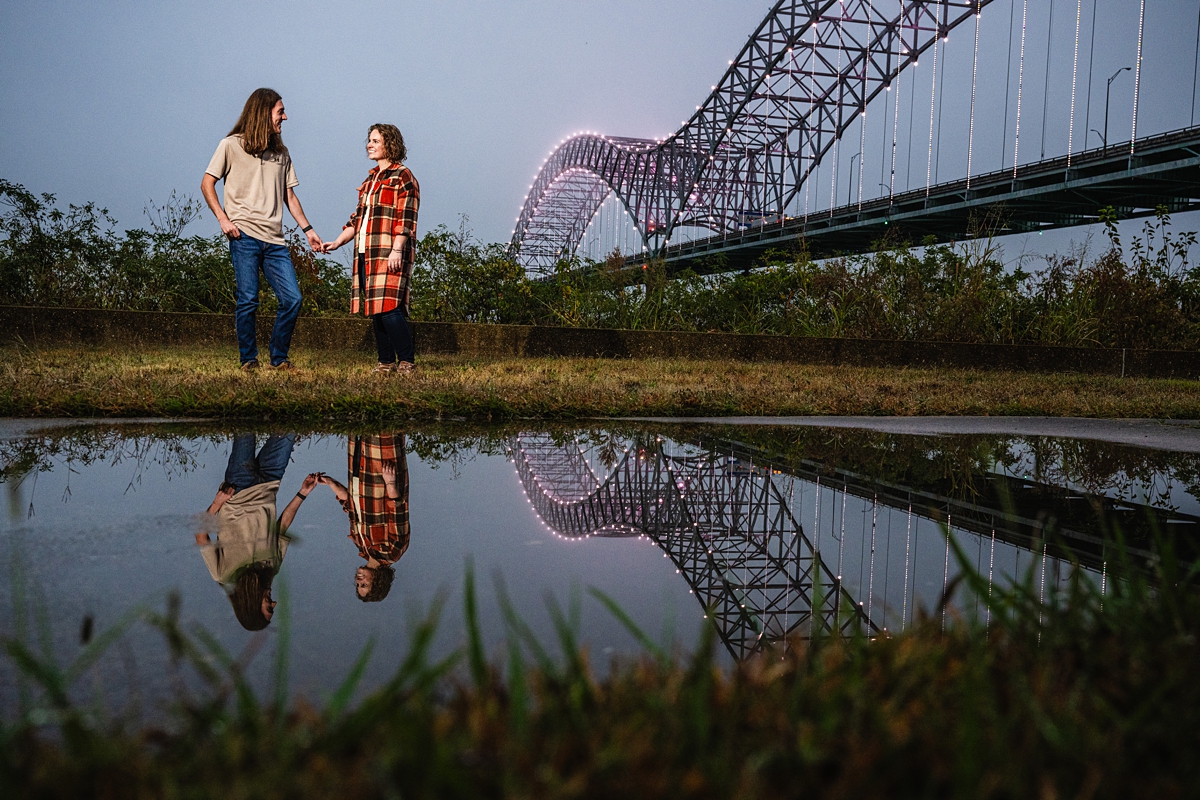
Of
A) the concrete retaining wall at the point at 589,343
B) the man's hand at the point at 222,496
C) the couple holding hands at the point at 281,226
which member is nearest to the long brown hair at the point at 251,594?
the man's hand at the point at 222,496

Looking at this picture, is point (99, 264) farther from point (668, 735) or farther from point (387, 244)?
point (668, 735)

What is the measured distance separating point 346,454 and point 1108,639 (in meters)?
1.90

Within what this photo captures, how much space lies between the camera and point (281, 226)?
4.74 metres

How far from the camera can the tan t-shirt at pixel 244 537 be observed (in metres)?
1.31

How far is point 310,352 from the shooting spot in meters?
6.08

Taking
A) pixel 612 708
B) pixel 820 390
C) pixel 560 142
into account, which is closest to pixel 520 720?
pixel 612 708

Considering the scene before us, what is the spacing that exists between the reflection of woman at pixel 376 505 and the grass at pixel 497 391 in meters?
0.72

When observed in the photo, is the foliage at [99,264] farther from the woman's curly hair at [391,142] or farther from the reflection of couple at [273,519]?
the reflection of couple at [273,519]

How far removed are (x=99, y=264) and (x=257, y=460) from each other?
19.2 ft

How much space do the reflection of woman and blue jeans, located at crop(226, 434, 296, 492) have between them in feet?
0.48

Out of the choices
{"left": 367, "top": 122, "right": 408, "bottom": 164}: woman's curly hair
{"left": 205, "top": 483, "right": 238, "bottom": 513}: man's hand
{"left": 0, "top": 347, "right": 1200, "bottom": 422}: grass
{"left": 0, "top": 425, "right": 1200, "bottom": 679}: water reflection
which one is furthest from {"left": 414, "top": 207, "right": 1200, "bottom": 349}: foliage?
{"left": 205, "top": 483, "right": 238, "bottom": 513}: man's hand

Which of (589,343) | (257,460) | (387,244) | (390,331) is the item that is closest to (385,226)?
(387,244)

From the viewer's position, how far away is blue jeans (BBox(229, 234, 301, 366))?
458 cm

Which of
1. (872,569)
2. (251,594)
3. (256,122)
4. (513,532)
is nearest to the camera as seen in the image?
(251,594)
